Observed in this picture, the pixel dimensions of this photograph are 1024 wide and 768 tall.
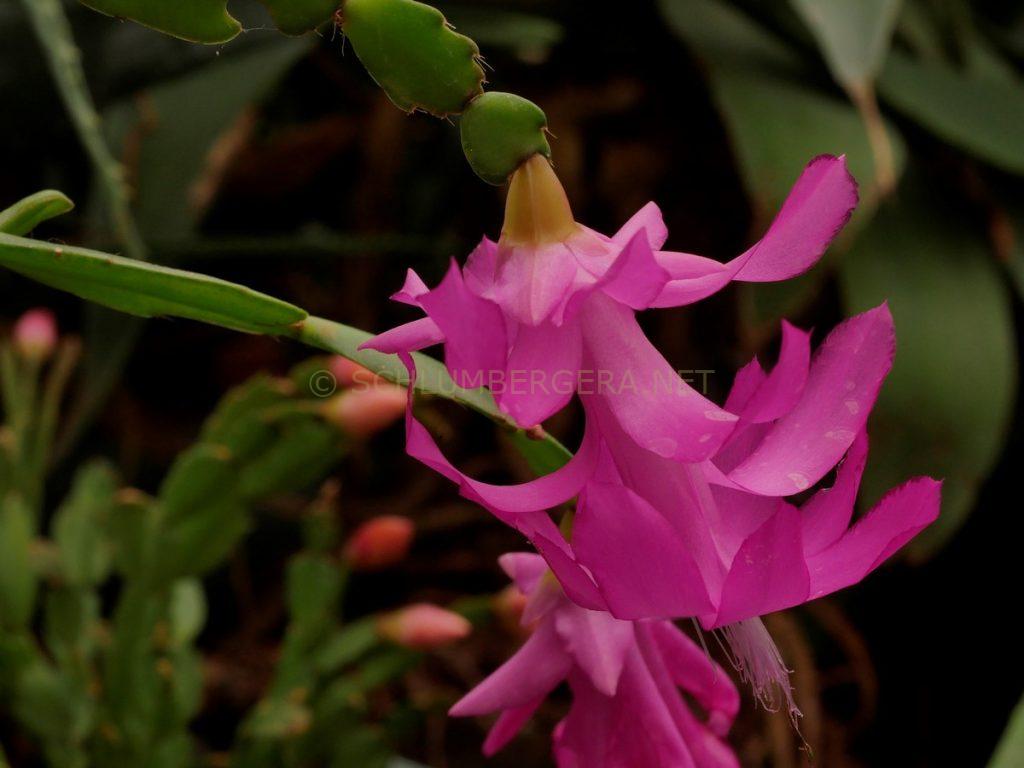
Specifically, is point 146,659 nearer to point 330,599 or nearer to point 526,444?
point 330,599

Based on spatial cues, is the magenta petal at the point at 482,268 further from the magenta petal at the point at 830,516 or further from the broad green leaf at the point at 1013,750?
the broad green leaf at the point at 1013,750

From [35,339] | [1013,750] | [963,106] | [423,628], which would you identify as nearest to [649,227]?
[1013,750]

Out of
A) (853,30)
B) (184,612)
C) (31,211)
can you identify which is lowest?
(184,612)

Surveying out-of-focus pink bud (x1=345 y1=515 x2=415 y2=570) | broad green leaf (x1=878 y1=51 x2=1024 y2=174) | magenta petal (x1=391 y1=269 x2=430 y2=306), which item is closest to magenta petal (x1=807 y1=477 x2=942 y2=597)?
magenta petal (x1=391 y1=269 x2=430 y2=306)

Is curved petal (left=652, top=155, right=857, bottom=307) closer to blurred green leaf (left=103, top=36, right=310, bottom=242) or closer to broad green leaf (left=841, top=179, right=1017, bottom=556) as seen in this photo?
broad green leaf (left=841, top=179, right=1017, bottom=556)

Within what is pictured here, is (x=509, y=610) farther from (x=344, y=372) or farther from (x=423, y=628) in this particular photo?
(x=344, y=372)
